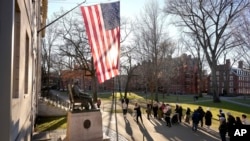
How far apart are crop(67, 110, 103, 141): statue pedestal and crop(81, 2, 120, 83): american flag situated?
2849 mm

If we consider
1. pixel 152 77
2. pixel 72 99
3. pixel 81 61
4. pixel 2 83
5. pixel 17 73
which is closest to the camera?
pixel 2 83

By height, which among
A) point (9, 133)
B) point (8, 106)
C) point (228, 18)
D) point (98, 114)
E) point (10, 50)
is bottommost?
point (98, 114)

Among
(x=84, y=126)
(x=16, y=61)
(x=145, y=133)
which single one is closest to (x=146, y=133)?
(x=145, y=133)

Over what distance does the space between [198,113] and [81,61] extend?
23195 millimetres

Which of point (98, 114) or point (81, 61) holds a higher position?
point (81, 61)

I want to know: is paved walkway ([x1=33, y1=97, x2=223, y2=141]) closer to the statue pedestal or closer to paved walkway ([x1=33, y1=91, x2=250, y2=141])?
paved walkway ([x1=33, y1=91, x2=250, y2=141])

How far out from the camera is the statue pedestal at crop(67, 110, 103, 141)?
14227 mm

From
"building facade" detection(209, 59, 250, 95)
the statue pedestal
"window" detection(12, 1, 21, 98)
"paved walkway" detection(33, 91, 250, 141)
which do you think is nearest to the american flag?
the statue pedestal

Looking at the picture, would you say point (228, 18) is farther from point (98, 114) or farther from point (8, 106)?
point (8, 106)

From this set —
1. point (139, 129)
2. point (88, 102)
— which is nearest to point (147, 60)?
point (139, 129)

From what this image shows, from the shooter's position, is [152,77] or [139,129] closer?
[139,129]

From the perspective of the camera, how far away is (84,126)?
47.9 feet

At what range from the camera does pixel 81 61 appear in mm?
40188

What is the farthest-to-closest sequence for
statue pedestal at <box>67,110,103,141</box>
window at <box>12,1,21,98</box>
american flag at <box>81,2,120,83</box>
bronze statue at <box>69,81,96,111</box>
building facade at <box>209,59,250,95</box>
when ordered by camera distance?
building facade at <box>209,59,250,95</box> → bronze statue at <box>69,81,96,111</box> → statue pedestal at <box>67,110,103,141</box> → american flag at <box>81,2,120,83</box> → window at <box>12,1,21,98</box>
